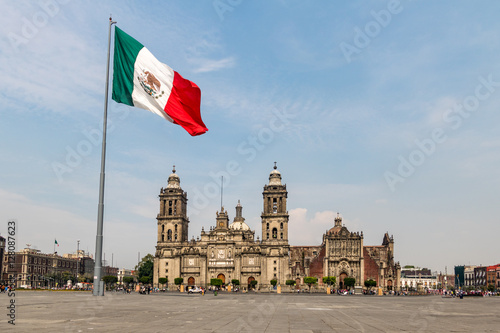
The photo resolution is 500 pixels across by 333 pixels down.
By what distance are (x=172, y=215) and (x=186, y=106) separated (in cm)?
10707

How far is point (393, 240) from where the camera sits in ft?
473

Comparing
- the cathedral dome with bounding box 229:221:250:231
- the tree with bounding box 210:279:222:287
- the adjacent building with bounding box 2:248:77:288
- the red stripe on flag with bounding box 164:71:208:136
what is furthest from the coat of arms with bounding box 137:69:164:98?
the adjacent building with bounding box 2:248:77:288

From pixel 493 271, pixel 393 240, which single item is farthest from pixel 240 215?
pixel 493 271

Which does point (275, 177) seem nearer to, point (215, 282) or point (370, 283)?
point (215, 282)

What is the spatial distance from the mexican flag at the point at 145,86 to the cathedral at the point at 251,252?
99.1m

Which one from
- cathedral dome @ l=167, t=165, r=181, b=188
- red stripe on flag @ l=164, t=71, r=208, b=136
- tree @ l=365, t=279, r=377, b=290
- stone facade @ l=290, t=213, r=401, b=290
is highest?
cathedral dome @ l=167, t=165, r=181, b=188

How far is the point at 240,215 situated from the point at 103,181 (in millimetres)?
128205

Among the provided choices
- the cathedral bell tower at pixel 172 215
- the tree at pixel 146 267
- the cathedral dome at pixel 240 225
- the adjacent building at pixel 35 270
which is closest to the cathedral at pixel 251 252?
the cathedral bell tower at pixel 172 215

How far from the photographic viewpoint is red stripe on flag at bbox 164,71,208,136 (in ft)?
57.1

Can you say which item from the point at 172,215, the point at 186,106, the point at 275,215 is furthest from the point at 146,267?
the point at 186,106

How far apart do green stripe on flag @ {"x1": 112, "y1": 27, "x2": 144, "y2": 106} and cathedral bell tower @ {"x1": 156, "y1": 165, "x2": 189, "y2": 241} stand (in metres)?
106

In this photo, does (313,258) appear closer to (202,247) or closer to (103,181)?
(202,247)

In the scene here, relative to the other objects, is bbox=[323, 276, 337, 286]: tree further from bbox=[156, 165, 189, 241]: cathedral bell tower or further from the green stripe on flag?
the green stripe on flag

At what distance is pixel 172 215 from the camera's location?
12269 centimetres
